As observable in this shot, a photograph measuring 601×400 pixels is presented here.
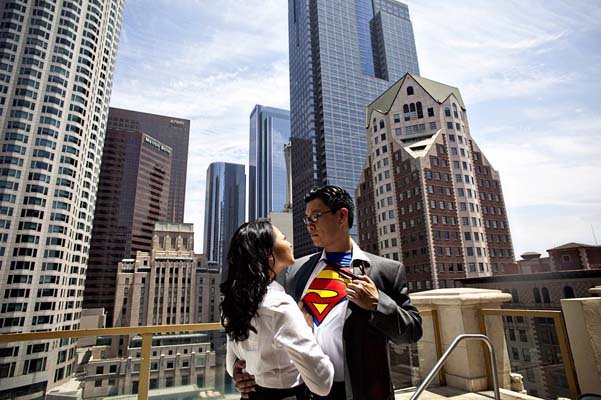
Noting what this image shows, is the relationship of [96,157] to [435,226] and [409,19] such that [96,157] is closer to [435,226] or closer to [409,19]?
[435,226]

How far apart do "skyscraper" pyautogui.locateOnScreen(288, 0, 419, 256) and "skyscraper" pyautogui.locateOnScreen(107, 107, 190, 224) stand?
60.7 m

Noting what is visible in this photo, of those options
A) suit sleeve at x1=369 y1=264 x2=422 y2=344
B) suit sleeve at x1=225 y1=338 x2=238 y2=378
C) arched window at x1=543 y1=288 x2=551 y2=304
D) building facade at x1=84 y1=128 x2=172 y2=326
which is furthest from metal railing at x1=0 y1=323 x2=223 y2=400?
building facade at x1=84 y1=128 x2=172 y2=326

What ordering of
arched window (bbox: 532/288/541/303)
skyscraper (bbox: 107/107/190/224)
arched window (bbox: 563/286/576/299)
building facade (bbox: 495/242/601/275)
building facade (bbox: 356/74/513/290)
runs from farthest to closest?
1. skyscraper (bbox: 107/107/190/224)
2. building facade (bbox: 356/74/513/290)
3. building facade (bbox: 495/242/601/275)
4. arched window (bbox: 532/288/541/303)
5. arched window (bbox: 563/286/576/299)

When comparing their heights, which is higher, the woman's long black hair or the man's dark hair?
the man's dark hair

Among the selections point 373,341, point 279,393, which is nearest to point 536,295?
point 373,341

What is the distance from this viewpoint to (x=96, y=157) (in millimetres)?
68938

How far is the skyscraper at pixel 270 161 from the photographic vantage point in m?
182

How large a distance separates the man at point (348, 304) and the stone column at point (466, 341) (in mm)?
3290

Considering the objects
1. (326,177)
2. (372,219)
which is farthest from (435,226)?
(326,177)

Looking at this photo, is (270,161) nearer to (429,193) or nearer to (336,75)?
(336,75)

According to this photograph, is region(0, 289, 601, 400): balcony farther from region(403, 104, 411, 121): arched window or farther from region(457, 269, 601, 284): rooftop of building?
region(403, 104, 411, 121): arched window

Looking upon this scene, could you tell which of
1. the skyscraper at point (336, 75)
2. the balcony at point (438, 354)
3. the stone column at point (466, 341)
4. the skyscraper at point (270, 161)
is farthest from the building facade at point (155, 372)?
the skyscraper at point (270, 161)

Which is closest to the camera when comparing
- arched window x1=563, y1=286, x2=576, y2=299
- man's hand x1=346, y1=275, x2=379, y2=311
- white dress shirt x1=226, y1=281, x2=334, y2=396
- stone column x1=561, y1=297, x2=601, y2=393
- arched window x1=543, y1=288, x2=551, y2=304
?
white dress shirt x1=226, y1=281, x2=334, y2=396

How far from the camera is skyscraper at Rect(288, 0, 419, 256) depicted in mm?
91625
